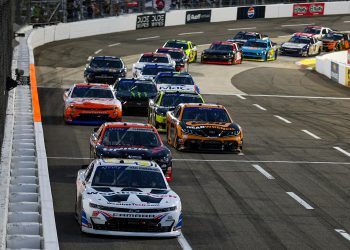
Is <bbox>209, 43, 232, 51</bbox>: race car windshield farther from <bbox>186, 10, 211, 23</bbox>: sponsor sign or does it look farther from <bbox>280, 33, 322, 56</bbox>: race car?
<bbox>186, 10, 211, 23</bbox>: sponsor sign

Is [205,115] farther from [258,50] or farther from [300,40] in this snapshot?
[300,40]

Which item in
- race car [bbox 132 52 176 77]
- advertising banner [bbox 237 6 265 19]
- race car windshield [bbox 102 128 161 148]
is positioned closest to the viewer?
race car windshield [bbox 102 128 161 148]

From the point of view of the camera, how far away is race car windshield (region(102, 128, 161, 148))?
2202cm

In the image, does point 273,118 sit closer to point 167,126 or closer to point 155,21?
point 167,126

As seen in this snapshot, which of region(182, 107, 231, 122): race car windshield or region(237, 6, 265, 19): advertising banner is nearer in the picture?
region(182, 107, 231, 122): race car windshield

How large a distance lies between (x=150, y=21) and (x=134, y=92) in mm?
40464

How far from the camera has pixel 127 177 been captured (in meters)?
17.0

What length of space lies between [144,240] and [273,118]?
2058 centimetres

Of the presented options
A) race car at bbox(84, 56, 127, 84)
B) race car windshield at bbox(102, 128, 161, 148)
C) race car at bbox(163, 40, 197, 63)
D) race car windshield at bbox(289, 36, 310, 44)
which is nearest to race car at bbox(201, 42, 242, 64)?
race car at bbox(163, 40, 197, 63)

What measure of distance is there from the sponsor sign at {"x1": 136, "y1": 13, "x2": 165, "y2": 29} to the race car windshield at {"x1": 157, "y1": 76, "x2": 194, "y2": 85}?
116ft

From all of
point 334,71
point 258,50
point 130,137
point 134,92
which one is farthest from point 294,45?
point 130,137

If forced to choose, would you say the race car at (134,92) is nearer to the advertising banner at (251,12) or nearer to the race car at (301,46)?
the race car at (301,46)

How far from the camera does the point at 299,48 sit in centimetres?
6419

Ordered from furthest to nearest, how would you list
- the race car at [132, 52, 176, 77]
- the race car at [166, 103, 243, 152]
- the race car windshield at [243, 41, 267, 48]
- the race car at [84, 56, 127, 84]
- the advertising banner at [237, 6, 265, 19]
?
the advertising banner at [237, 6, 265, 19] → the race car windshield at [243, 41, 267, 48] → the race car at [132, 52, 176, 77] → the race car at [84, 56, 127, 84] → the race car at [166, 103, 243, 152]
